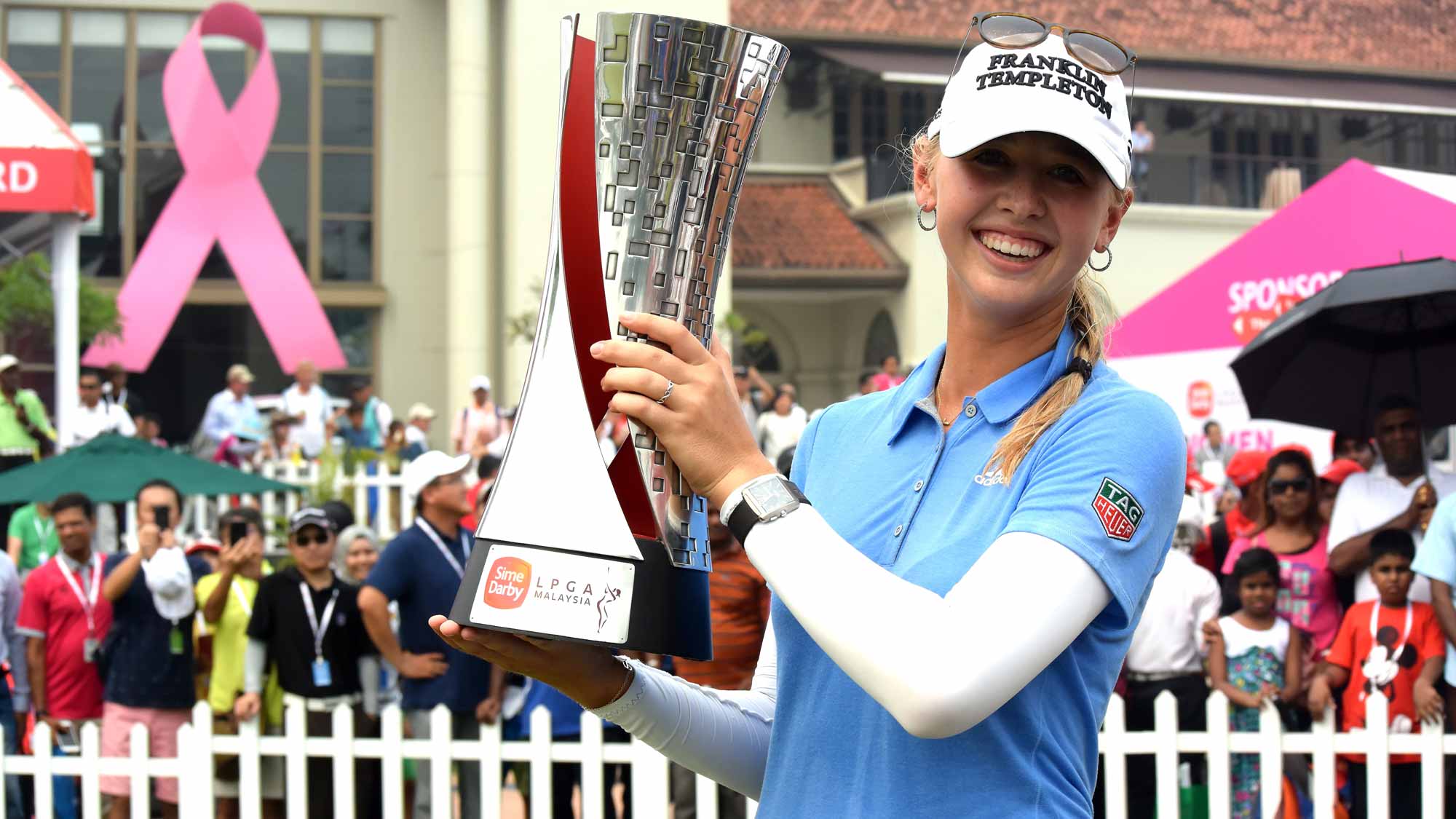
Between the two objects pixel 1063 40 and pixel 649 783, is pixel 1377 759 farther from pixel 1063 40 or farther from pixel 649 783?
pixel 1063 40

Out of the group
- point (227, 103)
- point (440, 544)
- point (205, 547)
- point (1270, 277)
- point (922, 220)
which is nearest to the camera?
point (922, 220)

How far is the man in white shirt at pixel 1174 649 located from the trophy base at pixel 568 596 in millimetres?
4526

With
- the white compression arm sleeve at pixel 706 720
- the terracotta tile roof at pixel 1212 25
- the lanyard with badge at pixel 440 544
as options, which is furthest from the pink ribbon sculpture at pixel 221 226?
the white compression arm sleeve at pixel 706 720

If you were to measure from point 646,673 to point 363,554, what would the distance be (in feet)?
20.7

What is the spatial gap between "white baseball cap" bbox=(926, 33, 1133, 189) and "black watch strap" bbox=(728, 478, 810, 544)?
400 millimetres

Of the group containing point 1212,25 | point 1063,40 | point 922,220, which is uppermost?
point 1212,25

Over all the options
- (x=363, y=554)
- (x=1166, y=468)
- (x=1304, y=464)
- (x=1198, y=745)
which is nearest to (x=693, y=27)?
(x=1166, y=468)

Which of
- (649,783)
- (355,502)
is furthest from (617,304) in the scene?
(355,502)

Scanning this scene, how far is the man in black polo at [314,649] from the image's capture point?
6.45m

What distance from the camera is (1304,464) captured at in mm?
6191

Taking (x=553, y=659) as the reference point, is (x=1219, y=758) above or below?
below

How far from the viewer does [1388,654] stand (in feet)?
17.8

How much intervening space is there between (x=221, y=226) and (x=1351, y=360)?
16523 millimetres

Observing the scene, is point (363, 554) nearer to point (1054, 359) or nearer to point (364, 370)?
point (1054, 359)
